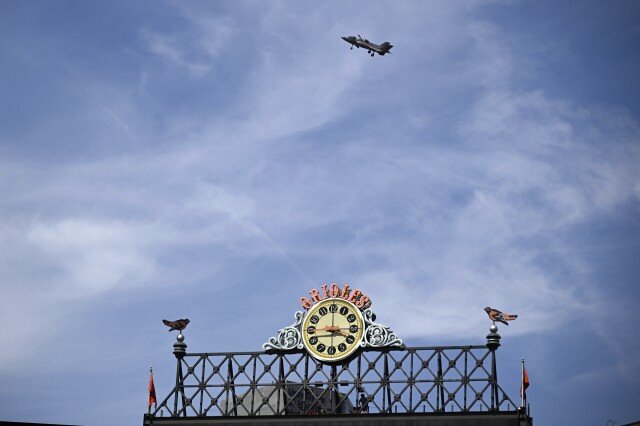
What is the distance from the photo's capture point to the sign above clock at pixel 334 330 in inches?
3135

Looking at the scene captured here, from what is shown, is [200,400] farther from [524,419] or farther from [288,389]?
[524,419]

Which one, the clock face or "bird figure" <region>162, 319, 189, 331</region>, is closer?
the clock face

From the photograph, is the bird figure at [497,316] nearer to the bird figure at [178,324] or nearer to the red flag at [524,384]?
the red flag at [524,384]

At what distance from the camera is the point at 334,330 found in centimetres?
8019

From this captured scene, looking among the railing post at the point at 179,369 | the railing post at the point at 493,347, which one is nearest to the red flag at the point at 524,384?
the railing post at the point at 493,347

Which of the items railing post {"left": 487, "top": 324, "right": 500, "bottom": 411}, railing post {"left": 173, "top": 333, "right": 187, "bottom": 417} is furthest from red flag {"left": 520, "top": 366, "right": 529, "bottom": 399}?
railing post {"left": 173, "top": 333, "right": 187, "bottom": 417}

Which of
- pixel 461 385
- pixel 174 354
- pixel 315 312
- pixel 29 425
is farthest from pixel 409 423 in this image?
pixel 29 425

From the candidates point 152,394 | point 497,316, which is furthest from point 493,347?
point 152,394

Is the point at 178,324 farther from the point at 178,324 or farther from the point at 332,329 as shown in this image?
the point at 332,329

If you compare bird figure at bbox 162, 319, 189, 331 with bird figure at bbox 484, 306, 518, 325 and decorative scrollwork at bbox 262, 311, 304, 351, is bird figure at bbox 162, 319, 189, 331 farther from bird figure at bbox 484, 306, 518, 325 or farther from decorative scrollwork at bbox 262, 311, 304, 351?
bird figure at bbox 484, 306, 518, 325

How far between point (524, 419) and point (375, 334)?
1124 cm

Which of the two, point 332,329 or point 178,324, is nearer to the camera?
point 332,329

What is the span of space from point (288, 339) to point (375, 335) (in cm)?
593

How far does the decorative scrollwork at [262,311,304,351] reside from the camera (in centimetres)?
8088
